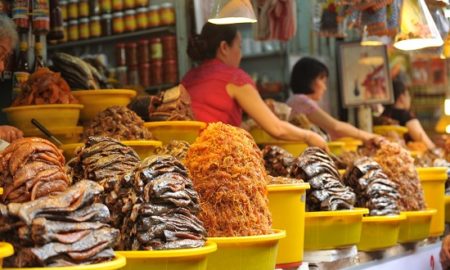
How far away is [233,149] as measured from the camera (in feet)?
7.11

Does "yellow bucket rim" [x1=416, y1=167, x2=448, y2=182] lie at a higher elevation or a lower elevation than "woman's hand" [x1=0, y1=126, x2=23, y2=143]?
lower

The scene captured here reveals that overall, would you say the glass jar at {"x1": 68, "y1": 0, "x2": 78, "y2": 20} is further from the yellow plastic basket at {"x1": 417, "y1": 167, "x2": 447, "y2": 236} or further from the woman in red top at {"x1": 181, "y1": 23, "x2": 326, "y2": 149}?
the yellow plastic basket at {"x1": 417, "y1": 167, "x2": 447, "y2": 236}

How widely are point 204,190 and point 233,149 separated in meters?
0.13

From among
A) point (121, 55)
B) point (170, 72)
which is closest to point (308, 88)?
point (170, 72)

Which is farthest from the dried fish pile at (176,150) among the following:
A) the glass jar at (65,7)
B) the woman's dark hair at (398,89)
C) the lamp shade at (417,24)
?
the woman's dark hair at (398,89)

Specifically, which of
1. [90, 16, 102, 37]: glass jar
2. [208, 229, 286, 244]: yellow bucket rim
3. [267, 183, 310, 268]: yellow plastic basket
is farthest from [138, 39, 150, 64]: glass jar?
[208, 229, 286, 244]: yellow bucket rim

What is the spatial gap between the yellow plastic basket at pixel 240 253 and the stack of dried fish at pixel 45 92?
3.99ft

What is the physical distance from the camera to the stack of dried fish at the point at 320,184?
2.75 metres

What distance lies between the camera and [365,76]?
625cm

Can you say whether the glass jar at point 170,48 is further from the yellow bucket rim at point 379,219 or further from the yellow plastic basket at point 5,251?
the yellow plastic basket at point 5,251

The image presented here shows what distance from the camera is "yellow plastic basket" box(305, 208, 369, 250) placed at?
2.73 m

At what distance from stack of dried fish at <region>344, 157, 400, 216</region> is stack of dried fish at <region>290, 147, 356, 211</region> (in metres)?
0.30

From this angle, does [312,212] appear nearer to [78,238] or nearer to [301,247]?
[301,247]

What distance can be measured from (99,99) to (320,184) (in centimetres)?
92
